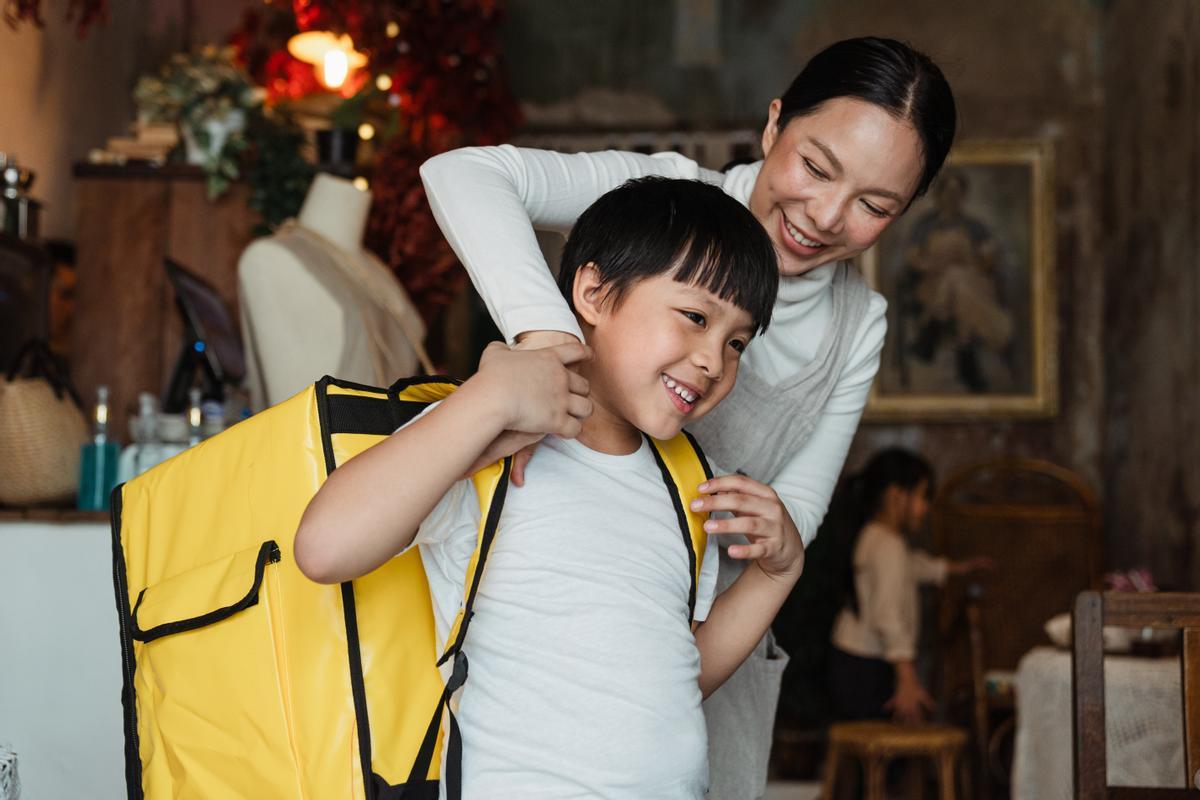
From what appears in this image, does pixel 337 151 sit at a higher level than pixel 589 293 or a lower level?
higher

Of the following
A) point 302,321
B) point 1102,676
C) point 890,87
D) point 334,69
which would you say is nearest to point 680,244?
point 890,87

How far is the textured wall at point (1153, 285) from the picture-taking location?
4477 millimetres

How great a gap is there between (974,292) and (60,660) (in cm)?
458

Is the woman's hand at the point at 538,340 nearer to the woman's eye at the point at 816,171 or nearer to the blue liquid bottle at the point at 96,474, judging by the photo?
the woman's eye at the point at 816,171

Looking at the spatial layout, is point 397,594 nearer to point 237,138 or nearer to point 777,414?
point 777,414

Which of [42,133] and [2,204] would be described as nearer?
[2,204]

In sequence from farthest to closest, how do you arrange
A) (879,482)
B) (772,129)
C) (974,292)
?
(974,292), (879,482), (772,129)

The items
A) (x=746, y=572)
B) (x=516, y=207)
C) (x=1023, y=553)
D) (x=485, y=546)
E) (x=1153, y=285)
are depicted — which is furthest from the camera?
(x=1023, y=553)

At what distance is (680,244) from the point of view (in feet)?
4.20

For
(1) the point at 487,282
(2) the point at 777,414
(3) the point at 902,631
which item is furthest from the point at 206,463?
(3) the point at 902,631

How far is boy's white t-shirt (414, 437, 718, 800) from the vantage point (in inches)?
46.4

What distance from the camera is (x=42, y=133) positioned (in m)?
3.78

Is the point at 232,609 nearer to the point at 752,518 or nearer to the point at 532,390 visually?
the point at 532,390

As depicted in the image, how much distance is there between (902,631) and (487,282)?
3.95 meters
